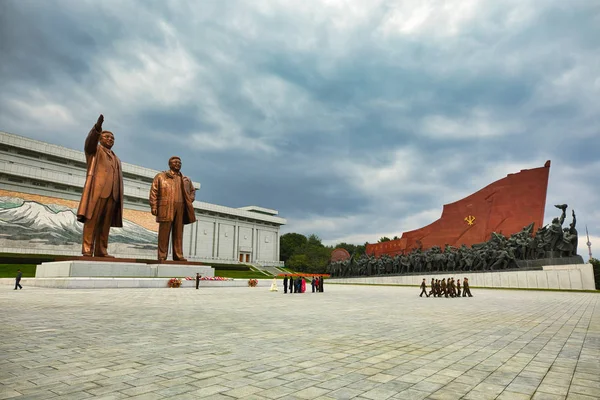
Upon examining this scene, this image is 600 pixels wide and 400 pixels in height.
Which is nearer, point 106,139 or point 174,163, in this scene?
point 106,139

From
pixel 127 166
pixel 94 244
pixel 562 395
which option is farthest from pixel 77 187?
pixel 562 395

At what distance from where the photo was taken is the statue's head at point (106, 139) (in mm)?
18031

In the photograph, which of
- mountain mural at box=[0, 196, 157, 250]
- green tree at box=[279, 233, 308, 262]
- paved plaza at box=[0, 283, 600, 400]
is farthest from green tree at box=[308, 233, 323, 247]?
paved plaza at box=[0, 283, 600, 400]

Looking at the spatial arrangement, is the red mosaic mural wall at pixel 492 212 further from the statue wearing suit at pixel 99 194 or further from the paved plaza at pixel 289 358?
the statue wearing suit at pixel 99 194

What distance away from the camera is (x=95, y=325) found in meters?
5.93

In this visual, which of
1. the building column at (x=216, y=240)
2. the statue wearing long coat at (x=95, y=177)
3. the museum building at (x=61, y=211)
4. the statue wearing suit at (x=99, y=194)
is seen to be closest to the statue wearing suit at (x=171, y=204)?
the statue wearing suit at (x=99, y=194)

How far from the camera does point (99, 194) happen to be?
56.3ft

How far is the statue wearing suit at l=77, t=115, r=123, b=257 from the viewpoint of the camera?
16.9 metres

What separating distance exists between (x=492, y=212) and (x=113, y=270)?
90.1 ft

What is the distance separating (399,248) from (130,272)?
84.5ft

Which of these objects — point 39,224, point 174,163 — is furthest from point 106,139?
point 39,224

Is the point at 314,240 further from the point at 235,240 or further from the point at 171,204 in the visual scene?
the point at 171,204

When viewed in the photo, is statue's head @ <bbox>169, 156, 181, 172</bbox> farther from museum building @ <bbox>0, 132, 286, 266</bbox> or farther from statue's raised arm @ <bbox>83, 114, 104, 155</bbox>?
museum building @ <bbox>0, 132, 286, 266</bbox>

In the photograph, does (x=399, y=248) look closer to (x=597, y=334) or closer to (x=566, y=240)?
(x=566, y=240)
